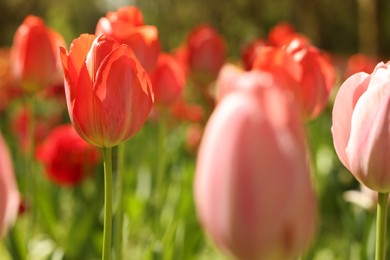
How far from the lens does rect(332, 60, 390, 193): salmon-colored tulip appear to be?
0.64 meters

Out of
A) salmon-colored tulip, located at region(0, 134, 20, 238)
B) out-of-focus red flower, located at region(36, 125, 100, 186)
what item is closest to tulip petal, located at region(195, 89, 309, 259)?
salmon-colored tulip, located at region(0, 134, 20, 238)

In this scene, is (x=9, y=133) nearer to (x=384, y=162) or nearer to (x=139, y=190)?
(x=139, y=190)

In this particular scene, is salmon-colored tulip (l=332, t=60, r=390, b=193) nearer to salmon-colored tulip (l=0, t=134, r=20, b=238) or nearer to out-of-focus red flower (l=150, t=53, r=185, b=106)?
salmon-colored tulip (l=0, t=134, r=20, b=238)

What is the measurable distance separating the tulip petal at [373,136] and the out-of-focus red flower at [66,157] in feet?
4.55

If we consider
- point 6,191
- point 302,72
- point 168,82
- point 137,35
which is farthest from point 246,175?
point 168,82

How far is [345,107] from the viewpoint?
0.68m

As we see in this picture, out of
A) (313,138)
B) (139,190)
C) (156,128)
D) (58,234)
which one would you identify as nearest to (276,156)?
(58,234)

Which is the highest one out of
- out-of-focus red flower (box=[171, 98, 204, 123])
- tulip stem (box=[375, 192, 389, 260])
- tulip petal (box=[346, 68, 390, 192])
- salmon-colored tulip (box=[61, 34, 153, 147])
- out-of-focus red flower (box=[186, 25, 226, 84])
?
salmon-colored tulip (box=[61, 34, 153, 147])

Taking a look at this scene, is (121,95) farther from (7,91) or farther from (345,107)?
(7,91)

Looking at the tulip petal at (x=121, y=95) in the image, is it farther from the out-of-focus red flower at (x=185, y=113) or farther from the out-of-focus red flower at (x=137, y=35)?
the out-of-focus red flower at (x=185, y=113)

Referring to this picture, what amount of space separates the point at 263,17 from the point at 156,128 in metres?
7.36

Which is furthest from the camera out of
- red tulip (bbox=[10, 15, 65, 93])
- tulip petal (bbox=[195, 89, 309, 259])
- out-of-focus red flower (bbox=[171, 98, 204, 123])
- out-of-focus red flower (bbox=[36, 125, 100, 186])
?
out-of-focus red flower (bbox=[171, 98, 204, 123])

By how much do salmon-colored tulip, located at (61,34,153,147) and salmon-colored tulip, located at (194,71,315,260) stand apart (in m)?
0.28

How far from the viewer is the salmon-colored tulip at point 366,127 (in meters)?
0.64
